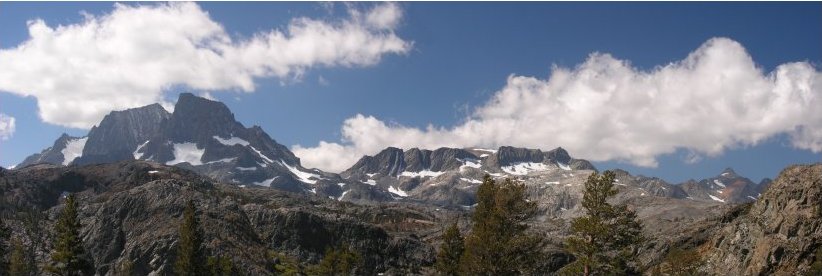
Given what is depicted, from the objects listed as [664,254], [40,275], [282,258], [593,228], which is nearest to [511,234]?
[593,228]

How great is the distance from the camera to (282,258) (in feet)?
438

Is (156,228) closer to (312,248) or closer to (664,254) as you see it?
(312,248)

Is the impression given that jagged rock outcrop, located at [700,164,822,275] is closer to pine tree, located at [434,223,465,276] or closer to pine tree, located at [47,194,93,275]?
pine tree, located at [434,223,465,276]

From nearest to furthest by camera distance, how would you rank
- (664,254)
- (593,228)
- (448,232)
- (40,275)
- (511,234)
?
(593,228) < (511,234) < (448,232) < (664,254) < (40,275)

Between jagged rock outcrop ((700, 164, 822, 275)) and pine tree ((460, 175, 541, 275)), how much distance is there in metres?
43.5

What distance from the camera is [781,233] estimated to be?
82188 millimetres

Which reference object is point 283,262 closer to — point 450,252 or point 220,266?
point 220,266

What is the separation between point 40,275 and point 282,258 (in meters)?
50.3

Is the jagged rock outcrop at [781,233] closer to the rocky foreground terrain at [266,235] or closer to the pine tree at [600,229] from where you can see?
the rocky foreground terrain at [266,235]

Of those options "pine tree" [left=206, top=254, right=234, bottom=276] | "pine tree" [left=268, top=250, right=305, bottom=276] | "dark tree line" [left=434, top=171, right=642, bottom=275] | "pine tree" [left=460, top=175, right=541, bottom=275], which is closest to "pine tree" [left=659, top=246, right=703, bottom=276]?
"dark tree line" [left=434, top=171, right=642, bottom=275]

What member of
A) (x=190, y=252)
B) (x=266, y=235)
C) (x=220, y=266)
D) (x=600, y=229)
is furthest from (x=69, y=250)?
(x=266, y=235)

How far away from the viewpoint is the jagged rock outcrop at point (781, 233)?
79.6 m

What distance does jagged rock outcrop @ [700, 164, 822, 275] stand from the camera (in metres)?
79.6

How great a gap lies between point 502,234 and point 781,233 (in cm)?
5000
